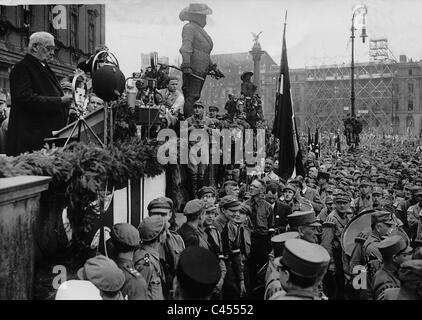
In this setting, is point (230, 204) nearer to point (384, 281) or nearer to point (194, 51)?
point (384, 281)

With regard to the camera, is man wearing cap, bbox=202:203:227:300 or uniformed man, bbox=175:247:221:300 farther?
man wearing cap, bbox=202:203:227:300

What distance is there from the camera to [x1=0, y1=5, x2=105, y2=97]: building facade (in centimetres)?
1541

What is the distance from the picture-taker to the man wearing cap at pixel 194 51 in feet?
28.9

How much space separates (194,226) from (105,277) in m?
2.05

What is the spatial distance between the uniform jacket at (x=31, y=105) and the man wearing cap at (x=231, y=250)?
222 centimetres

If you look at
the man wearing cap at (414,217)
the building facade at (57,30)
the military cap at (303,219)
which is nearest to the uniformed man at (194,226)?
the military cap at (303,219)

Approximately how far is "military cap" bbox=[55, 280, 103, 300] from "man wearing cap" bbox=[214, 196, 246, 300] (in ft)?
7.87

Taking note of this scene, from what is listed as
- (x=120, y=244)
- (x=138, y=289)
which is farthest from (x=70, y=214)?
(x=138, y=289)

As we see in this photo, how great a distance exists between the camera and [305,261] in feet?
10.1

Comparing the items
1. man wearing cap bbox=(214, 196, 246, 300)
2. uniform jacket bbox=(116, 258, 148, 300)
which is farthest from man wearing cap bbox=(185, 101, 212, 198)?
uniform jacket bbox=(116, 258, 148, 300)

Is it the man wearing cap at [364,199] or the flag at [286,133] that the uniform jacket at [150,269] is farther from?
the man wearing cap at [364,199]

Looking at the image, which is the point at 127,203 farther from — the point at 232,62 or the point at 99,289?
the point at 232,62

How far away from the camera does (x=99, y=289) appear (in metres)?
3.29

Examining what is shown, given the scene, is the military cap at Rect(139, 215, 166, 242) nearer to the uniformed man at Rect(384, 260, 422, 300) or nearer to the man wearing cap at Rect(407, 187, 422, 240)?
the uniformed man at Rect(384, 260, 422, 300)
